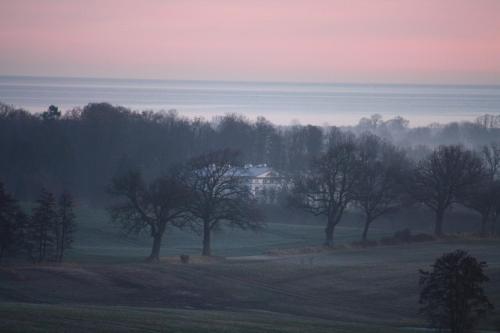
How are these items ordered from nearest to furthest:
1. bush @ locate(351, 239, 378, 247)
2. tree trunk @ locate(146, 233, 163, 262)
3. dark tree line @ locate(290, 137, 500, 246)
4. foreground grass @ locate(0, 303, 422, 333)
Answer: foreground grass @ locate(0, 303, 422, 333)
tree trunk @ locate(146, 233, 163, 262)
bush @ locate(351, 239, 378, 247)
dark tree line @ locate(290, 137, 500, 246)

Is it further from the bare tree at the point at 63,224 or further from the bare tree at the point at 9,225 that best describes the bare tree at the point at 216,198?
the bare tree at the point at 9,225

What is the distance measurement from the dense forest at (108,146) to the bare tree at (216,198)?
26960 mm

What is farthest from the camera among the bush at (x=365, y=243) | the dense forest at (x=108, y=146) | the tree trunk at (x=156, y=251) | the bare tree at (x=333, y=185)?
the dense forest at (x=108, y=146)

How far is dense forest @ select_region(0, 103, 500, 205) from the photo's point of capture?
83688 millimetres

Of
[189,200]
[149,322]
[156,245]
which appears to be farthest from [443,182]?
[149,322]

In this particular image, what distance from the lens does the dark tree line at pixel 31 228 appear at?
41.2 meters

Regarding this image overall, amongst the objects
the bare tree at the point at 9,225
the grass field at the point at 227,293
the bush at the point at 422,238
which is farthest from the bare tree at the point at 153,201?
the bush at the point at 422,238

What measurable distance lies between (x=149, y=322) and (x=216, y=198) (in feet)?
87.9

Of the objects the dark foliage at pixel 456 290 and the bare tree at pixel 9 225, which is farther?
the bare tree at pixel 9 225

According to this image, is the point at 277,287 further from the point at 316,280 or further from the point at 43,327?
the point at 43,327

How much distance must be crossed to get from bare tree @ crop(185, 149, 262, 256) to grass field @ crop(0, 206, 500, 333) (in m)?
2.48

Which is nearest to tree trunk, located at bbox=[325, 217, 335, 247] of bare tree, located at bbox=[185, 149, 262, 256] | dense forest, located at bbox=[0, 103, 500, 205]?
bare tree, located at bbox=[185, 149, 262, 256]

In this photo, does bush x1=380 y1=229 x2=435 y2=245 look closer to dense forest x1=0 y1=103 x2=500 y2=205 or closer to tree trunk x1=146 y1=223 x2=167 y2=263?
tree trunk x1=146 y1=223 x2=167 y2=263

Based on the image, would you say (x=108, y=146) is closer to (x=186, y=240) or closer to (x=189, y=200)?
(x=186, y=240)
